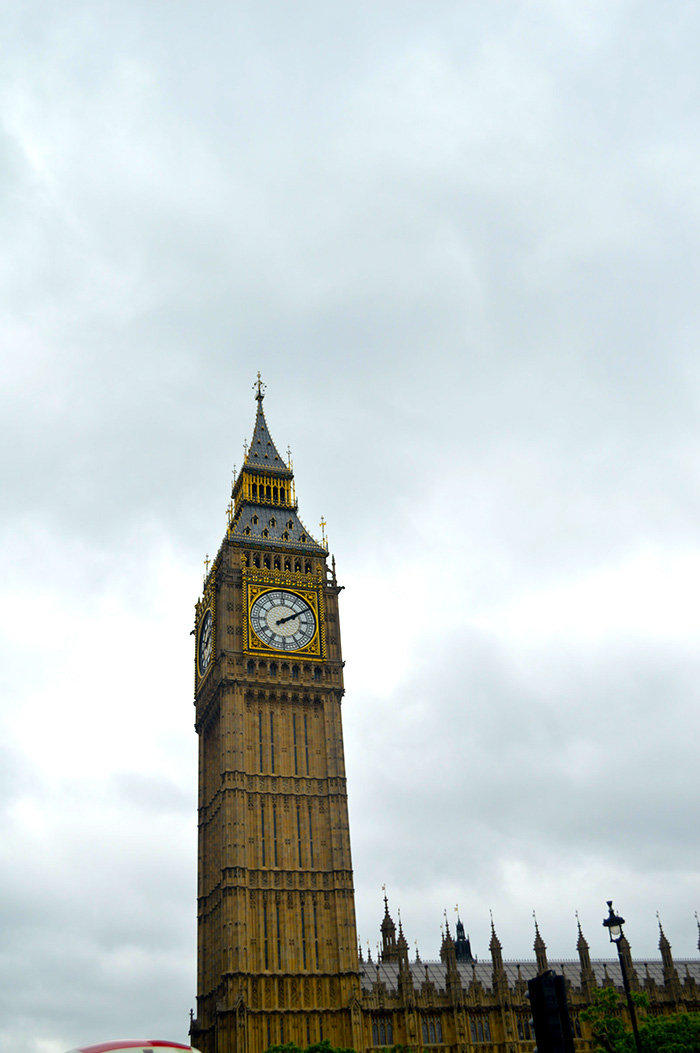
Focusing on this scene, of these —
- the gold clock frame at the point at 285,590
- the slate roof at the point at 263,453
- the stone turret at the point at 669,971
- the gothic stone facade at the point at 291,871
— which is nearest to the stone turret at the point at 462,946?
the gothic stone facade at the point at 291,871

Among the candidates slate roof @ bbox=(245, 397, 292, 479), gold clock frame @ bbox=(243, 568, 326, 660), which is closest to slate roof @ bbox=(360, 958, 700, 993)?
gold clock frame @ bbox=(243, 568, 326, 660)

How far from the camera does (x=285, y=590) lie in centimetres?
10400

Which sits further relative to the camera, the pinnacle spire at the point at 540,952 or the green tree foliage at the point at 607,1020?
the pinnacle spire at the point at 540,952

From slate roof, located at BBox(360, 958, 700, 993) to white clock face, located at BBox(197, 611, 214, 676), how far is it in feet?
108

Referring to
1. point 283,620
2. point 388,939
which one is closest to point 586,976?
point 388,939

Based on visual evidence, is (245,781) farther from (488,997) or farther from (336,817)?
(488,997)

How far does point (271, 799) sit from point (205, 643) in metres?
20.6

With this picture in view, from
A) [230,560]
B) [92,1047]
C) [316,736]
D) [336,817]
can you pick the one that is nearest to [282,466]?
[230,560]

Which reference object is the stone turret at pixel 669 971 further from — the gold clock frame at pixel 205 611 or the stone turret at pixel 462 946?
the gold clock frame at pixel 205 611

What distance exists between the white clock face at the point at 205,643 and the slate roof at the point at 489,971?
33056 mm

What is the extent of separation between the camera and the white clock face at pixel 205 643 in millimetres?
103975

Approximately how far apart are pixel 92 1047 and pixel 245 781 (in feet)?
189

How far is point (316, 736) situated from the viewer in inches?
3831

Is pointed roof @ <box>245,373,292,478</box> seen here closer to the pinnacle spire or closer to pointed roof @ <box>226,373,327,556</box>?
pointed roof @ <box>226,373,327,556</box>
